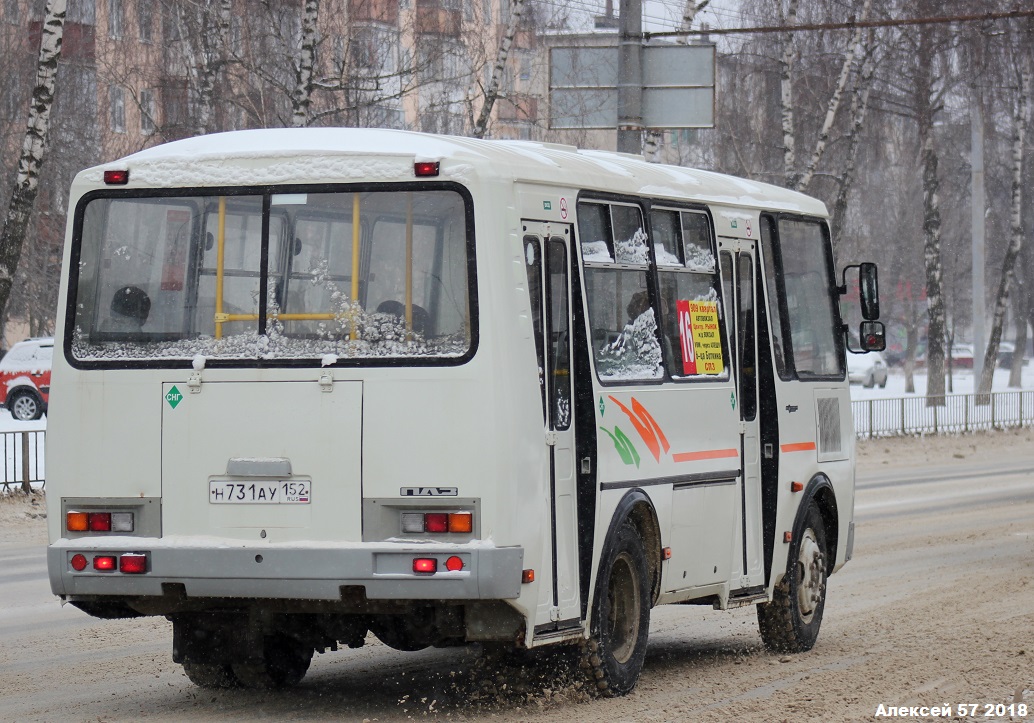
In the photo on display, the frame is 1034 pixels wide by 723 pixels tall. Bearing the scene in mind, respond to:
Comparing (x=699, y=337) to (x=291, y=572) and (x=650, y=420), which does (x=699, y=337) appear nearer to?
(x=650, y=420)

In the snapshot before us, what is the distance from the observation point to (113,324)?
8.82 metres

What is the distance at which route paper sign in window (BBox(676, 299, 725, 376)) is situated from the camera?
1041 cm

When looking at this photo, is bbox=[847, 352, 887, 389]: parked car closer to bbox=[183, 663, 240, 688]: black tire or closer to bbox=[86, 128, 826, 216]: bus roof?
bbox=[183, 663, 240, 688]: black tire

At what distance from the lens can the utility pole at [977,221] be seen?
46.0 meters

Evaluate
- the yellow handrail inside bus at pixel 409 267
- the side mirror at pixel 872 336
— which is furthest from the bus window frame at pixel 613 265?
the side mirror at pixel 872 336

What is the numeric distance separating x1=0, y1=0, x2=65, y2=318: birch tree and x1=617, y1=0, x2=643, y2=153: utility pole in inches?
247

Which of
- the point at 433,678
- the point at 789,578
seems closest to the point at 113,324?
the point at 433,678

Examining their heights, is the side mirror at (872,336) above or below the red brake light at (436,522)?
above

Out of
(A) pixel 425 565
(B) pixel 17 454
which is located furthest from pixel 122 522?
(B) pixel 17 454

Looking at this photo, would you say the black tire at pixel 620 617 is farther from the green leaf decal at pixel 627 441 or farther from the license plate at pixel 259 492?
the license plate at pixel 259 492

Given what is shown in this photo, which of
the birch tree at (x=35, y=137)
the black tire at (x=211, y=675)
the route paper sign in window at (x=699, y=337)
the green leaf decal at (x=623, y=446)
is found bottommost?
the black tire at (x=211, y=675)

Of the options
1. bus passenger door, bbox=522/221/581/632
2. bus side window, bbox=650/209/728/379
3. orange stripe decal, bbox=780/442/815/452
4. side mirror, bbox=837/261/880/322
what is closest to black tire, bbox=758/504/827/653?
orange stripe decal, bbox=780/442/815/452

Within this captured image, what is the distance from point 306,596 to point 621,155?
12.4 feet

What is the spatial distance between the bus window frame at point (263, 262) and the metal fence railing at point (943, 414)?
2619cm
